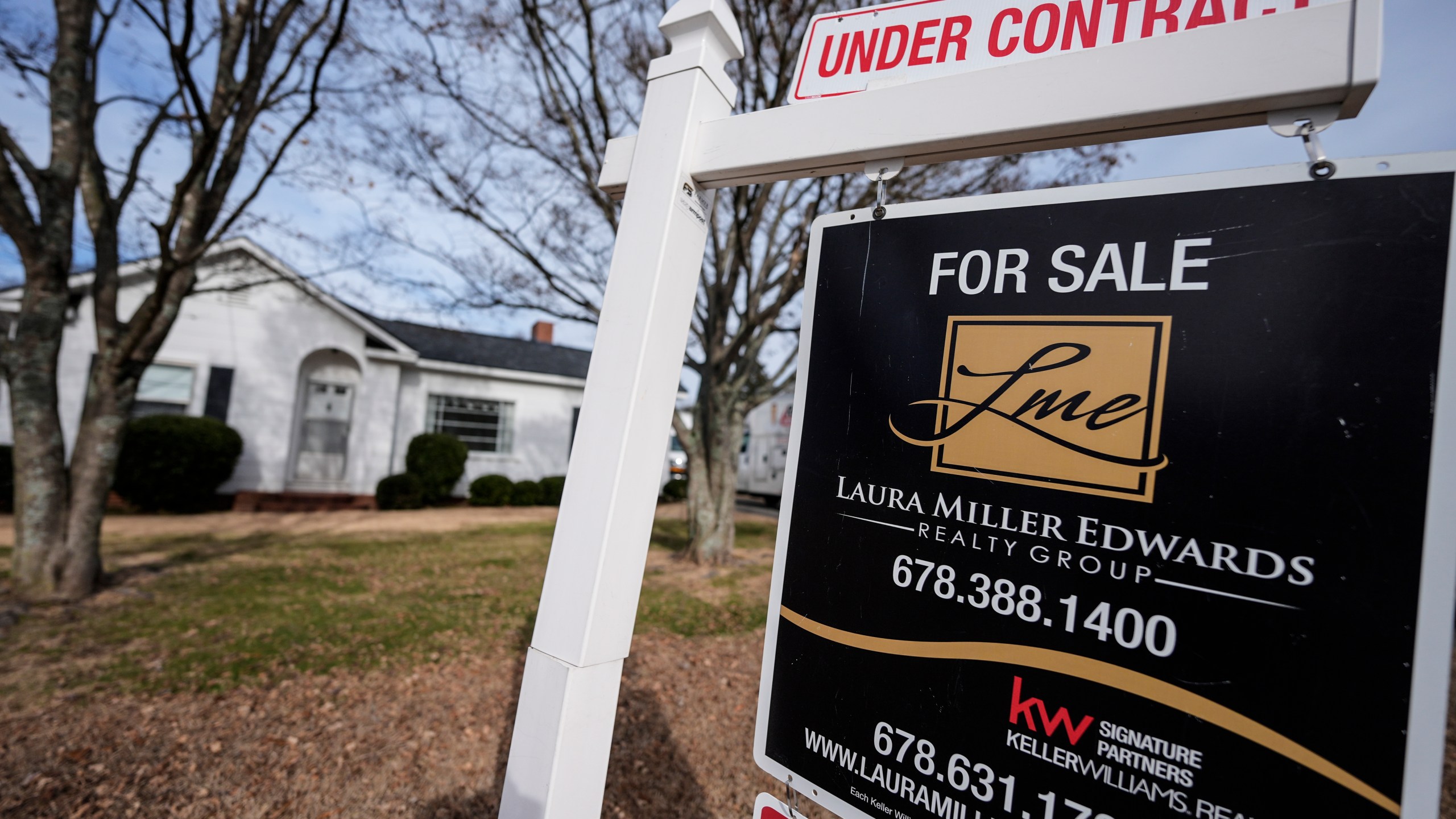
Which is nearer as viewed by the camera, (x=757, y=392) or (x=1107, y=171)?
(x=1107, y=171)

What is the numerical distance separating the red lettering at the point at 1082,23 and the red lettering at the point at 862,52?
395 millimetres

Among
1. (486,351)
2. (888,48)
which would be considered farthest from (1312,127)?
(486,351)

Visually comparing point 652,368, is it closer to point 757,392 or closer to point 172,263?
point 172,263

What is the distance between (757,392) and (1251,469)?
9162 mm

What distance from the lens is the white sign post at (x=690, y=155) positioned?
115cm

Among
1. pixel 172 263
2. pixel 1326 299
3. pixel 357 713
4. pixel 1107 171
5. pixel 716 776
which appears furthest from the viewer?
pixel 1107 171

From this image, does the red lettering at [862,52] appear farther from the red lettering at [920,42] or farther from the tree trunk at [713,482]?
the tree trunk at [713,482]

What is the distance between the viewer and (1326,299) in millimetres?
1015

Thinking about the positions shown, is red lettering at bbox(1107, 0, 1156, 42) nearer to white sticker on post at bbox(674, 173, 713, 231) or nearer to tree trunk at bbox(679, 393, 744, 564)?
white sticker on post at bbox(674, 173, 713, 231)

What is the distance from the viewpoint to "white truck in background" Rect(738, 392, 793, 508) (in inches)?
760

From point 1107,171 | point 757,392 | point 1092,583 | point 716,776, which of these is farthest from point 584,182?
point 1092,583

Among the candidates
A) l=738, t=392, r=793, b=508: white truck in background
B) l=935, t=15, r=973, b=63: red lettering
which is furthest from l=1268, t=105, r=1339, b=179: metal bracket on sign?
l=738, t=392, r=793, b=508: white truck in background

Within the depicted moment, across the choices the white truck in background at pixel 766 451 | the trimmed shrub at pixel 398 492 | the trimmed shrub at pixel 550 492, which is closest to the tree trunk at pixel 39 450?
the trimmed shrub at pixel 398 492

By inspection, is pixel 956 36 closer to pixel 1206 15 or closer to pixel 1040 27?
pixel 1040 27
